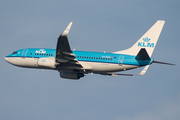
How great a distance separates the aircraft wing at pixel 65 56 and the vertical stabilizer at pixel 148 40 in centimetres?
858

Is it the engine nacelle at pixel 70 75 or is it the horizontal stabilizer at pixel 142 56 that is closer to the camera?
the horizontal stabilizer at pixel 142 56

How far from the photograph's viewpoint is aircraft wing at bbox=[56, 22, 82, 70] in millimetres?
53375

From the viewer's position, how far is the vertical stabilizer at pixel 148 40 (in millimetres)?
59875

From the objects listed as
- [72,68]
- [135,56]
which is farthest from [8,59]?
[135,56]

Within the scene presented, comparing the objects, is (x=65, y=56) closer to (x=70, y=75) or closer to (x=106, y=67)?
(x=106, y=67)

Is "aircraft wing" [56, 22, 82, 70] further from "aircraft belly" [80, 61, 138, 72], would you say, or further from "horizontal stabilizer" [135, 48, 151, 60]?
"horizontal stabilizer" [135, 48, 151, 60]

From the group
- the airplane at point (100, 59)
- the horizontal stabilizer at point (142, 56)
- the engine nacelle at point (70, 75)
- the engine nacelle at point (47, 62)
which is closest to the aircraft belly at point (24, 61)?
the airplane at point (100, 59)

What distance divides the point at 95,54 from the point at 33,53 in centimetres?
1226

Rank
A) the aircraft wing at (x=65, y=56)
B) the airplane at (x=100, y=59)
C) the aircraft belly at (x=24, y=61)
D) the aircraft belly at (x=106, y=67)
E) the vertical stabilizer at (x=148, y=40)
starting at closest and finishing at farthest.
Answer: the aircraft wing at (x=65, y=56), the airplane at (x=100, y=59), the aircraft belly at (x=106, y=67), the vertical stabilizer at (x=148, y=40), the aircraft belly at (x=24, y=61)

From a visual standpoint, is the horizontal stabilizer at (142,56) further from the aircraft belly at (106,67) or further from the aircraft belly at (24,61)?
the aircraft belly at (24,61)

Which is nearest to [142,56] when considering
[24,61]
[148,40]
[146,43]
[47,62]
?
[146,43]

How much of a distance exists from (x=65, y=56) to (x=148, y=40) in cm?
1531

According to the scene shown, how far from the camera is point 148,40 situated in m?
60.3

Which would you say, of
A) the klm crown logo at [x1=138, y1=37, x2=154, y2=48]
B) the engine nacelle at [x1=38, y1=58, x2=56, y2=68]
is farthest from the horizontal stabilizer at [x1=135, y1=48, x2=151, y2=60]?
the engine nacelle at [x1=38, y1=58, x2=56, y2=68]
